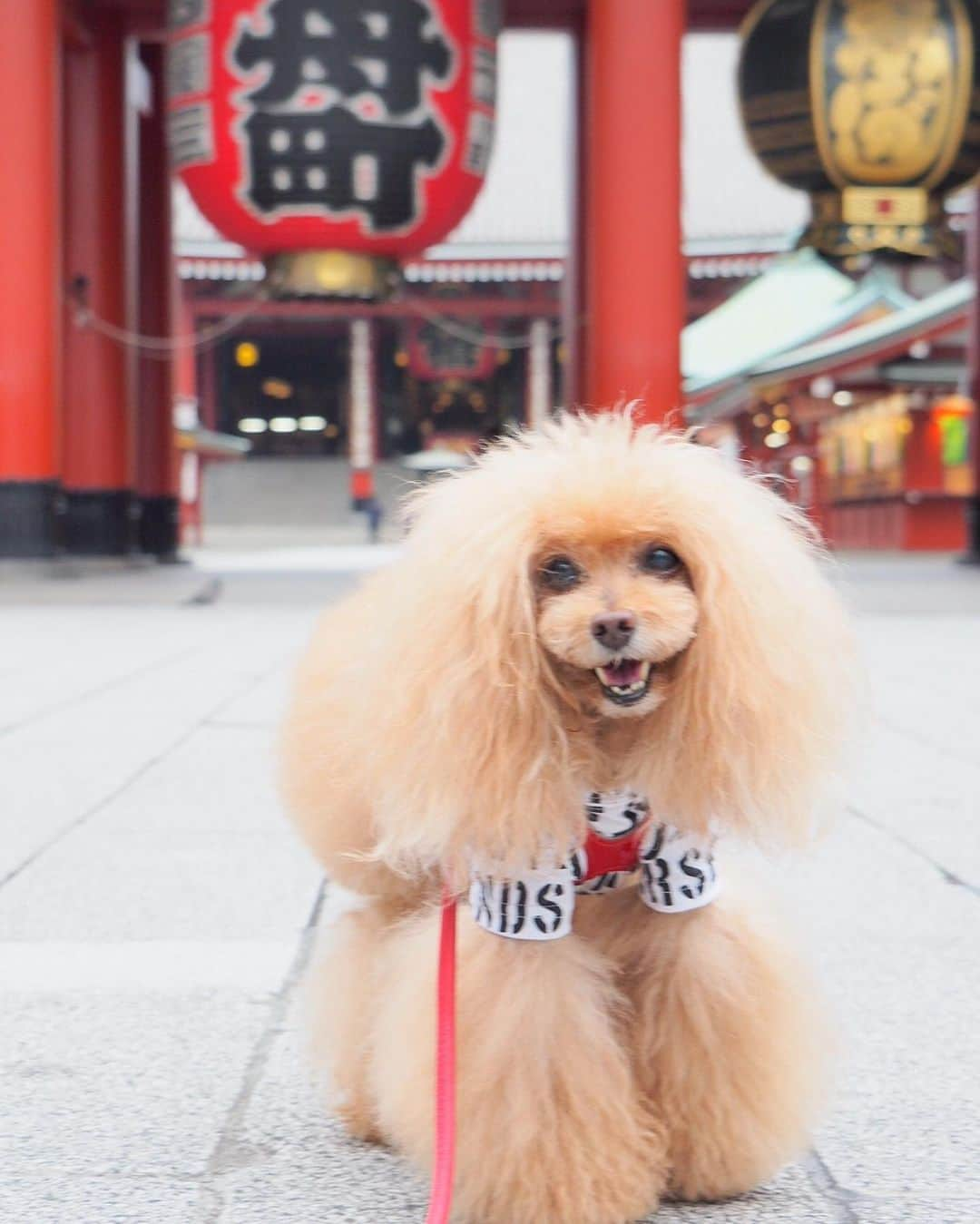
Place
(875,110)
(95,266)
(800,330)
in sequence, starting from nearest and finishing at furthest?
(875,110) < (95,266) < (800,330)

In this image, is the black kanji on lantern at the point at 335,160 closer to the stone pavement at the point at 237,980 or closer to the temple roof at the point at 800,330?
the stone pavement at the point at 237,980

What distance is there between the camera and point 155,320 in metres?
15.3

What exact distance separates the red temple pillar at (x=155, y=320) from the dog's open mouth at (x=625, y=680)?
47.2 feet

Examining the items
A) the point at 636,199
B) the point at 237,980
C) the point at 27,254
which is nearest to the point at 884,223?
the point at 636,199

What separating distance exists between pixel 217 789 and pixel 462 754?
8.36ft

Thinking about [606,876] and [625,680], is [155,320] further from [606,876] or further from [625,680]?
[625,680]

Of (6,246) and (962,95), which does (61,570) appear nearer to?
(6,246)

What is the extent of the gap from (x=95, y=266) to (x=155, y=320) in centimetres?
183

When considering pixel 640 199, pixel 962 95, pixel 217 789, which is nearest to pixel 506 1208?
pixel 217 789

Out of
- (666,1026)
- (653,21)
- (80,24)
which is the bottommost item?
(666,1026)

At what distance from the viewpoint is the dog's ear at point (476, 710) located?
4.39 ft

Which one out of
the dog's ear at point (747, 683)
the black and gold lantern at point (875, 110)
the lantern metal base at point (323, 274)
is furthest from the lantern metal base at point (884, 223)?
the dog's ear at point (747, 683)

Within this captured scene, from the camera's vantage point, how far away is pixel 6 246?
33.8 ft

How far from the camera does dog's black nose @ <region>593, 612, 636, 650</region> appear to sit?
50.4 inches
